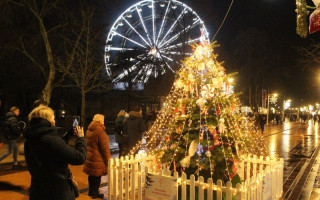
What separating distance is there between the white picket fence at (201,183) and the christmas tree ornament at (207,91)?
52.7 inches

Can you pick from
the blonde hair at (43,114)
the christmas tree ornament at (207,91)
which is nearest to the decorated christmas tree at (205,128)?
the christmas tree ornament at (207,91)

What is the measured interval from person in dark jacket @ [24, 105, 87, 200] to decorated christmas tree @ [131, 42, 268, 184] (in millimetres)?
2374

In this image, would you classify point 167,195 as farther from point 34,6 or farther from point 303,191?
point 34,6

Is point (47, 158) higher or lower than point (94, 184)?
higher

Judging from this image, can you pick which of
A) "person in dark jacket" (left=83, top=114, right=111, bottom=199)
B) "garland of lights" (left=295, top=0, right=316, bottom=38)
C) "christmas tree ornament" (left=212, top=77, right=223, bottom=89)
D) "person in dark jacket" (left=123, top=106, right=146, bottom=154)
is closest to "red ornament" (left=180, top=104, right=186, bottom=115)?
"christmas tree ornament" (left=212, top=77, right=223, bottom=89)

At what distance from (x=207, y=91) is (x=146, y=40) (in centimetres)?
2085

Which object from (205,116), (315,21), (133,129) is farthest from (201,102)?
(133,129)

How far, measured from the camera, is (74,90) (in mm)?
33719

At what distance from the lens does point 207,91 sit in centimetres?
527

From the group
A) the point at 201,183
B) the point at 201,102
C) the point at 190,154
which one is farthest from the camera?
the point at 201,102

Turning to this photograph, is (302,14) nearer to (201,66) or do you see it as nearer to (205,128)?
→ (201,66)

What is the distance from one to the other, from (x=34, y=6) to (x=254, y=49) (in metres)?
25.8

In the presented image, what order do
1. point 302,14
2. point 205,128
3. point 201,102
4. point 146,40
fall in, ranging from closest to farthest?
point 201,102 → point 205,128 → point 302,14 → point 146,40

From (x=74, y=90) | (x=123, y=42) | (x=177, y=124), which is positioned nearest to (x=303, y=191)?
(x=177, y=124)
